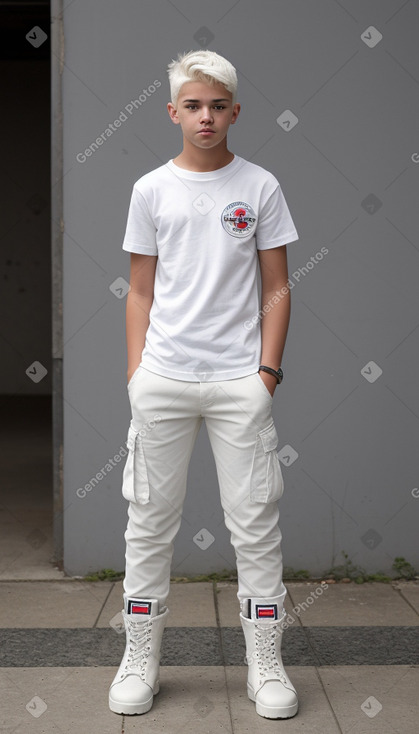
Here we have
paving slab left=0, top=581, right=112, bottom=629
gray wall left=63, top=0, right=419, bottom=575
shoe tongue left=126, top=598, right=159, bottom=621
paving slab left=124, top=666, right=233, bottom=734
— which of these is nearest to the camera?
paving slab left=124, top=666, right=233, bottom=734

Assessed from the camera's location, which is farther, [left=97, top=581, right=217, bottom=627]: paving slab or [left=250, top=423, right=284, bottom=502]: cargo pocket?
[left=97, top=581, right=217, bottom=627]: paving slab

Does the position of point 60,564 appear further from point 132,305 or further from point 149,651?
point 132,305

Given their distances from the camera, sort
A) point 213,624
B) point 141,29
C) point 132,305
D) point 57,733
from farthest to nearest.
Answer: point 141,29 → point 213,624 → point 132,305 → point 57,733

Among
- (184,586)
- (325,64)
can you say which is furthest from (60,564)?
(325,64)

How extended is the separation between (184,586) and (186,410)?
59.1 inches

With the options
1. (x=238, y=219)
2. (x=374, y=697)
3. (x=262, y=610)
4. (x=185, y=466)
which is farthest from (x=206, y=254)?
(x=374, y=697)

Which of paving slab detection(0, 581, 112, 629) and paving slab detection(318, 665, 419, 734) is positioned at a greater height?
paving slab detection(318, 665, 419, 734)

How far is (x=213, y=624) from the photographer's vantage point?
11.3 ft

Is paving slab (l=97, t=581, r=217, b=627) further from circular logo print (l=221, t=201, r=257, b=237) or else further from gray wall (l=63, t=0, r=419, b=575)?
circular logo print (l=221, t=201, r=257, b=237)

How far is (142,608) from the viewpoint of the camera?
2.67m

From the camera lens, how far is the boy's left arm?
2629mm

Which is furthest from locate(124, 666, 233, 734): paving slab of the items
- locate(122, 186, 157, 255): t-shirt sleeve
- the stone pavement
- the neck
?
the neck

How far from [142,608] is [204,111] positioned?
1.41m

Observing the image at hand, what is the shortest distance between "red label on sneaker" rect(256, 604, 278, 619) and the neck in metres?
1.24
